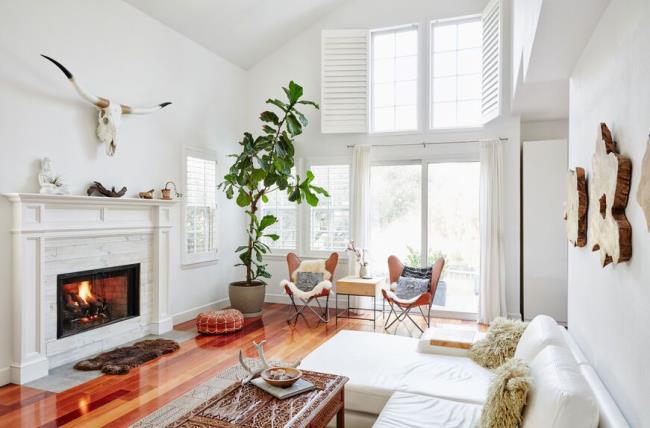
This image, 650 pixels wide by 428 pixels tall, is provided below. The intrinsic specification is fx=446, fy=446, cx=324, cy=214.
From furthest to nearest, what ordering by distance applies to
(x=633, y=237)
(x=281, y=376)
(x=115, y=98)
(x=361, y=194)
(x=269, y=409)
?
Answer: (x=361, y=194) → (x=115, y=98) → (x=281, y=376) → (x=269, y=409) → (x=633, y=237)

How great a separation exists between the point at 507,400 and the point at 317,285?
385 centimetres

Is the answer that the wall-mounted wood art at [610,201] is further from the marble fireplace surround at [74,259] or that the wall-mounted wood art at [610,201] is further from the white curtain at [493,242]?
the marble fireplace surround at [74,259]

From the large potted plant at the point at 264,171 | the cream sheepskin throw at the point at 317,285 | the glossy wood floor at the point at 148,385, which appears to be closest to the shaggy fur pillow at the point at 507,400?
the glossy wood floor at the point at 148,385

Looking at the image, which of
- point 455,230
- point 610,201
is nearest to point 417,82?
point 455,230

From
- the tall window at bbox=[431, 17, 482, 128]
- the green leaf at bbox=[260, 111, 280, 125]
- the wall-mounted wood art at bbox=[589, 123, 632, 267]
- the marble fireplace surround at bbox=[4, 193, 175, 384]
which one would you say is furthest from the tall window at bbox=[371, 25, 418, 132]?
the wall-mounted wood art at bbox=[589, 123, 632, 267]

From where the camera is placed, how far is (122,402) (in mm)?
3178

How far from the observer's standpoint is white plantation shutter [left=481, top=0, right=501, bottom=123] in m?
5.25

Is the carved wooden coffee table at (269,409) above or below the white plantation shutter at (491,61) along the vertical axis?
below

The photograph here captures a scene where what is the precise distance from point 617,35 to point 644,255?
945 millimetres

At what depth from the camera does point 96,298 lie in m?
4.39

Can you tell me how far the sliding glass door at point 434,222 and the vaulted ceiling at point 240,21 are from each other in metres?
2.28

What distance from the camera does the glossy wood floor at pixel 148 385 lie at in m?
2.96

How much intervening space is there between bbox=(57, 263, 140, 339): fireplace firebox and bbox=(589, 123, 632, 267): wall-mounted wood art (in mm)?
4112

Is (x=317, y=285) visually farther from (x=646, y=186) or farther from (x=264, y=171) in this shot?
(x=646, y=186)
